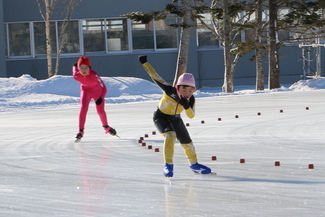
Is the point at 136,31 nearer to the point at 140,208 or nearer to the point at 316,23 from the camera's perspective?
the point at 316,23

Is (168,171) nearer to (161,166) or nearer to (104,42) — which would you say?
(161,166)

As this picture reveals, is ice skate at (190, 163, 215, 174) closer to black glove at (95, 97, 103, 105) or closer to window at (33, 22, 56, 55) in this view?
black glove at (95, 97, 103, 105)

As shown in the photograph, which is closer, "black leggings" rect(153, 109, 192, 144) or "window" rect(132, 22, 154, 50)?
"black leggings" rect(153, 109, 192, 144)

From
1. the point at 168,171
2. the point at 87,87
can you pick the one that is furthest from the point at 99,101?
the point at 168,171

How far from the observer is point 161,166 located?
926 centimetres

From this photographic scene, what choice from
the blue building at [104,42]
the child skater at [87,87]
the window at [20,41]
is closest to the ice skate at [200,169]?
the child skater at [87,87]

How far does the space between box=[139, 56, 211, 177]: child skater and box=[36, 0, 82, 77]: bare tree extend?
79.5 feet

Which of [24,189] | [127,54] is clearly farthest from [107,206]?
[127,54]

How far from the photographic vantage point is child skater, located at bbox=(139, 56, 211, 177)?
27.1 ft

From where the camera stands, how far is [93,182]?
815 centimetres

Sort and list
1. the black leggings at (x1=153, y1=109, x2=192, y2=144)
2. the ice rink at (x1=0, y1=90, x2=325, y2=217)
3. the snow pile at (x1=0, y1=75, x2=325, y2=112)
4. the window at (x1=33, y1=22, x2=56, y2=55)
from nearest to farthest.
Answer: the ice rink at (x1=0, y1=90, x2=325, y2=217) → the black leggings at (x1=153, y1=109, x2=192, y2=144) → the snow pile at (x1=0, y1=75, x2=325, y2=112) → the window at (x1=33, y1=22, x2=56, y2=55)

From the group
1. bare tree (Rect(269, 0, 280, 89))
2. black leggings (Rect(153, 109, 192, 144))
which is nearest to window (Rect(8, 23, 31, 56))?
bare tree (Rect(269, 0, 280, 89))

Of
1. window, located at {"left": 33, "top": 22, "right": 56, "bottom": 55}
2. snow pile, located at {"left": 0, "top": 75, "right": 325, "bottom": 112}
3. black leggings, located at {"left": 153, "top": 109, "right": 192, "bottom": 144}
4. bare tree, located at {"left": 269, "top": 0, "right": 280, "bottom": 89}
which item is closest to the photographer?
black leggings, located at {"left": 153, "top": 109, "right": 192, "bottom": 144}

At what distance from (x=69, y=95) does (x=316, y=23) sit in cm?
894
